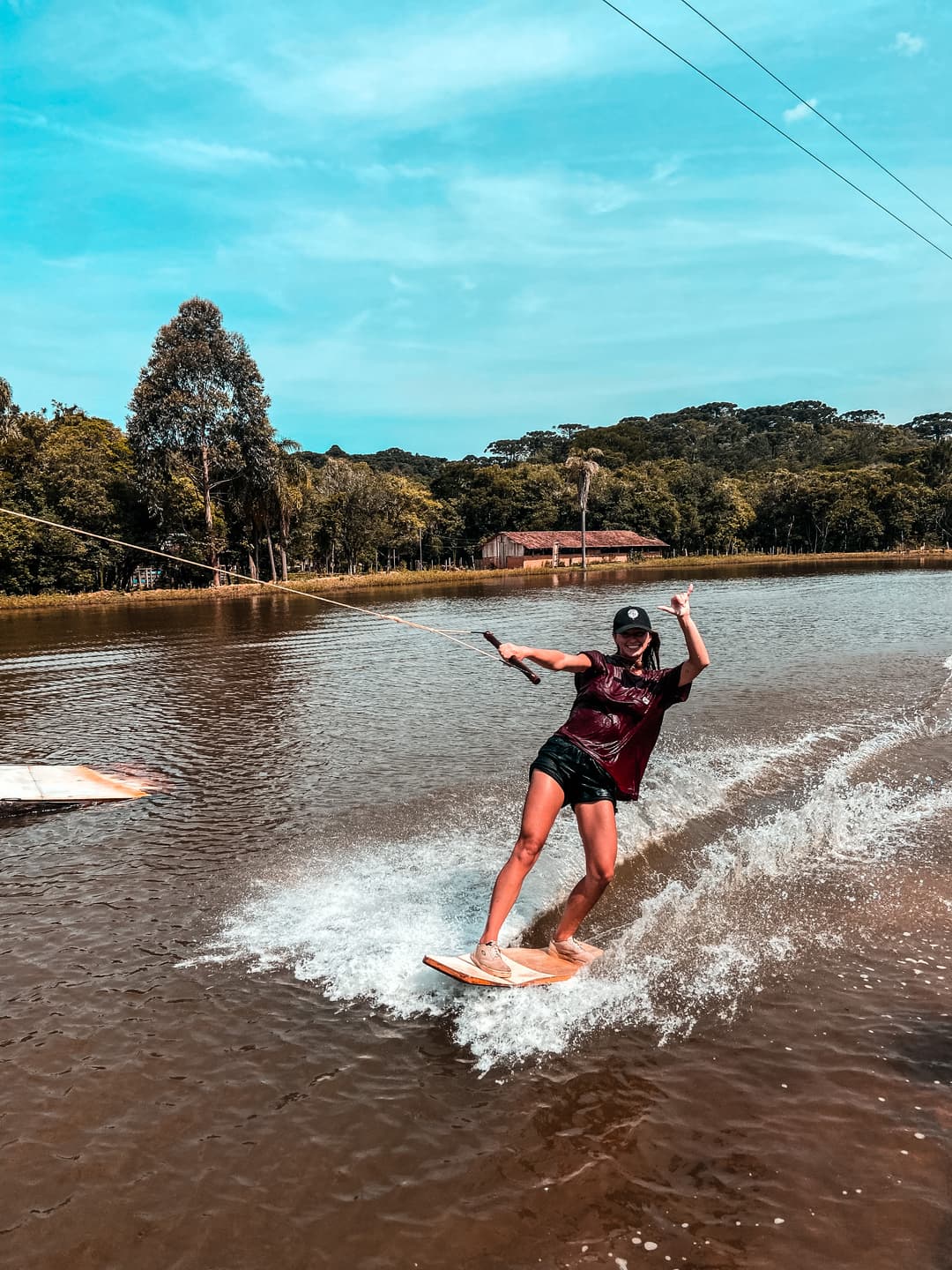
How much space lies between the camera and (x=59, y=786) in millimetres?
11938

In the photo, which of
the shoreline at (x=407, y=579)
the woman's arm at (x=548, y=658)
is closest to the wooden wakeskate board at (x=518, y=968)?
the woman's arm at (x=548, y=658)

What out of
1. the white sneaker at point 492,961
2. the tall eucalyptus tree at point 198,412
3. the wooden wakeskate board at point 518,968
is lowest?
the wooden wakeskate board at point 518,968

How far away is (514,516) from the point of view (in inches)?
4798

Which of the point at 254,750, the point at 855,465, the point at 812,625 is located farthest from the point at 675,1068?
the point at 855,465

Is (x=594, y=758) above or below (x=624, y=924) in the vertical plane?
above

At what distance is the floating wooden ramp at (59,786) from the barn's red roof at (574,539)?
3822 inches

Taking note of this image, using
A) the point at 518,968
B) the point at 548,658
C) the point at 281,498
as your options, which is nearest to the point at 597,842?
the point at 518,968

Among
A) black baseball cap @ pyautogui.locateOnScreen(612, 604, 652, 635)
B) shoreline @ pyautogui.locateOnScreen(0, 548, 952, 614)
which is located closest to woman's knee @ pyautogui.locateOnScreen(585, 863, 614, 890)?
black baseball cap @ pyautogui.locateOnScreen(612, 604, 652, 635)

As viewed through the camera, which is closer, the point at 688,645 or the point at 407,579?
the point at 688,645

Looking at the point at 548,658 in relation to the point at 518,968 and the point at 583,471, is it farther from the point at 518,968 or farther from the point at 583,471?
the point at 583,471

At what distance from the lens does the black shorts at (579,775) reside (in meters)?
6.07

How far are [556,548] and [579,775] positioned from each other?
10357cm

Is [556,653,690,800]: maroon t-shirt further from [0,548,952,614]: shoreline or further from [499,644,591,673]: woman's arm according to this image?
[0,548,952,614]: shoreline

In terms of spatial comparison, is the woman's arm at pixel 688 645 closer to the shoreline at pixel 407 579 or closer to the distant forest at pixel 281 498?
the shoreline at pixel 407 579
